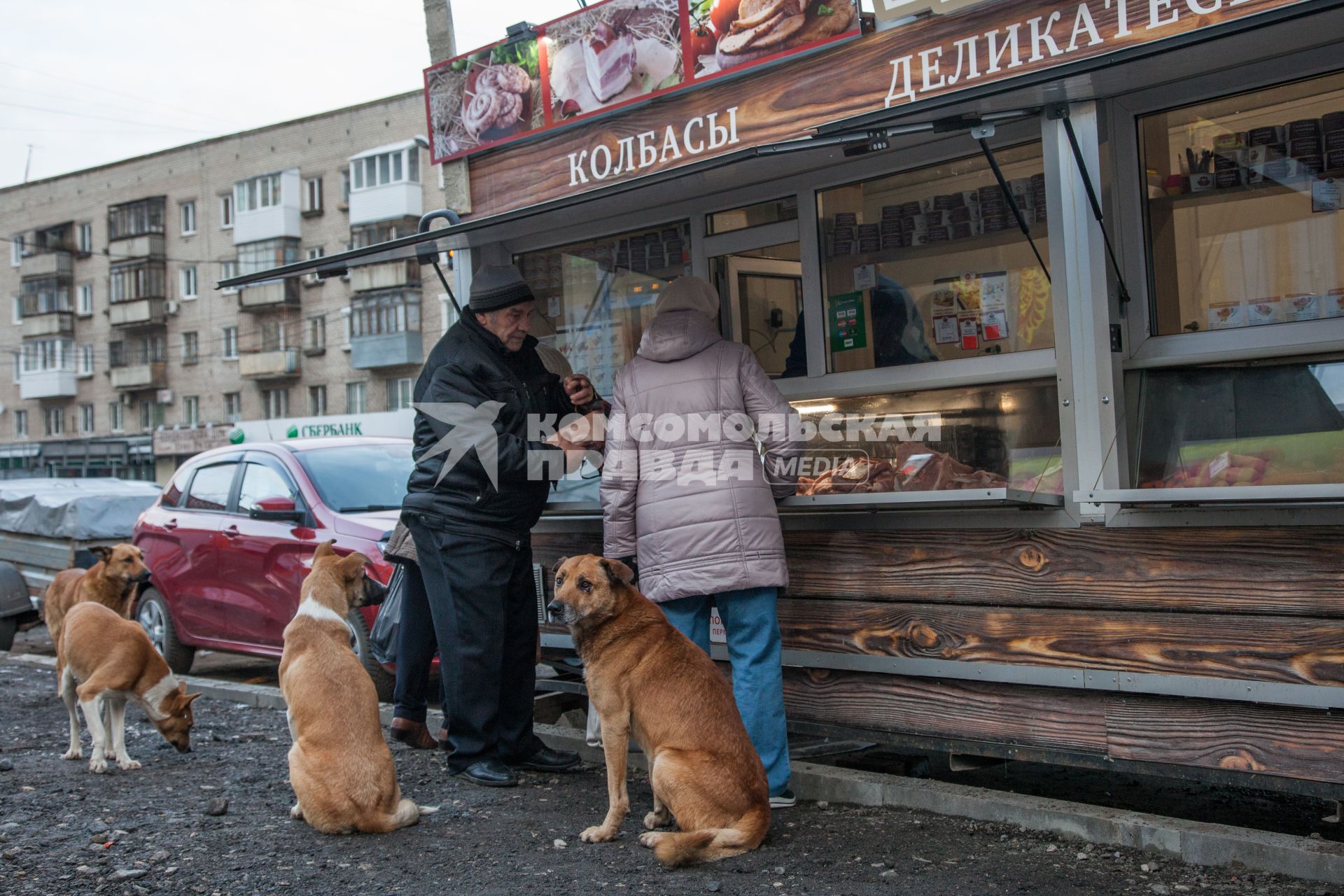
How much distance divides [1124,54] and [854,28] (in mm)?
1642

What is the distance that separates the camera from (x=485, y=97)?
6336 millimetres

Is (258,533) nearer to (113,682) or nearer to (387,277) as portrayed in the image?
(113,682)

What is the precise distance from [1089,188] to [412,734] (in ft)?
13.4

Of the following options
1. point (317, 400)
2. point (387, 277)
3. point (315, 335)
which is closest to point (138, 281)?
point (315, 335)

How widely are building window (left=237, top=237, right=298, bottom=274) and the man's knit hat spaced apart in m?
43.3

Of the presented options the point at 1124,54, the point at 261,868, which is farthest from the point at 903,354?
the point at 261,868

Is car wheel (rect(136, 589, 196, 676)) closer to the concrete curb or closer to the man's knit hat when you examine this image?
the concrete curb

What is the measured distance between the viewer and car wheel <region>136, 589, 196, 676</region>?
29.7 feet

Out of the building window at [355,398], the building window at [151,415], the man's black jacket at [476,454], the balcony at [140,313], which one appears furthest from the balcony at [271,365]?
the man's black jacket at [476,454]

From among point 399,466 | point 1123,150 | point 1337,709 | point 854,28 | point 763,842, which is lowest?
point 763,842

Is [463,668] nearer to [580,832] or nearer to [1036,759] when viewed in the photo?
[580,832]

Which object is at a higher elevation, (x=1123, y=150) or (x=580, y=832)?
(x=1123, y=150)

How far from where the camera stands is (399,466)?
866 centimetres

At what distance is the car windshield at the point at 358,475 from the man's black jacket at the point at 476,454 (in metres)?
2.76
